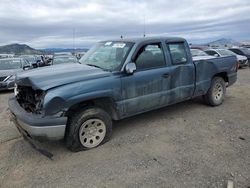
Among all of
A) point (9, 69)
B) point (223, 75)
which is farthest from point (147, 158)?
point (9, 69)

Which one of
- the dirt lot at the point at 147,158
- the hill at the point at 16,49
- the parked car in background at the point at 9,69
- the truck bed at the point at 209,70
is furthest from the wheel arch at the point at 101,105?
the hill at the point at 16,49

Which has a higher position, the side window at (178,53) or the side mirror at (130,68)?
the side window at (178,53)

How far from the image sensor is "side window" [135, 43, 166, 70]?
15.8 feet

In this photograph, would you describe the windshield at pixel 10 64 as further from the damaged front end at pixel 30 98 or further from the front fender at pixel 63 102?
the front fender at pixel 63 102

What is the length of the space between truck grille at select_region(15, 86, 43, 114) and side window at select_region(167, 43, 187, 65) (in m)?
2.93

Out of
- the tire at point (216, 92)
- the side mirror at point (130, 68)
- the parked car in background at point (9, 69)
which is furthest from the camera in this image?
the parked car in background at point (9, 69)

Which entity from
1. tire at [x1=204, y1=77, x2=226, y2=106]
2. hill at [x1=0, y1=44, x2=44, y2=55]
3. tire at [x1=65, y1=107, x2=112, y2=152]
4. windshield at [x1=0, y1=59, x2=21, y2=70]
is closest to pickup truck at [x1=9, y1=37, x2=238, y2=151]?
tire at [x1=65, y1=107, x2=112, y2=152]

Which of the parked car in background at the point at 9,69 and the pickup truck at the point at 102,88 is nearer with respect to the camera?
the pickup truck at the point at 102,88

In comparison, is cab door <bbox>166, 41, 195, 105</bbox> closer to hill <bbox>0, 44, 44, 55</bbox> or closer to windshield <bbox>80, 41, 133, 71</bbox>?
windshield <bbox>80, 41, 133, 71</bbox>

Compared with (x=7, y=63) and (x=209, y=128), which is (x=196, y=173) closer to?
(x=209, y=128)

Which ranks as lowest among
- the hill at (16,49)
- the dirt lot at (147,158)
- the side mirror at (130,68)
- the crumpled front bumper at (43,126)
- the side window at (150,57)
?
the dirt lot at (147,158)

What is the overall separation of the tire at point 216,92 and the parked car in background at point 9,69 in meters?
7.15

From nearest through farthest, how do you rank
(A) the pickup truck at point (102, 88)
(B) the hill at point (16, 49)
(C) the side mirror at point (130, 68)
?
(A) the pickup truck at point (102, 88) → (C) the side mirror at point (130, 68) → (B) the hill at point (16, 49)

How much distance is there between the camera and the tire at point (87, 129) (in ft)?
13.2
